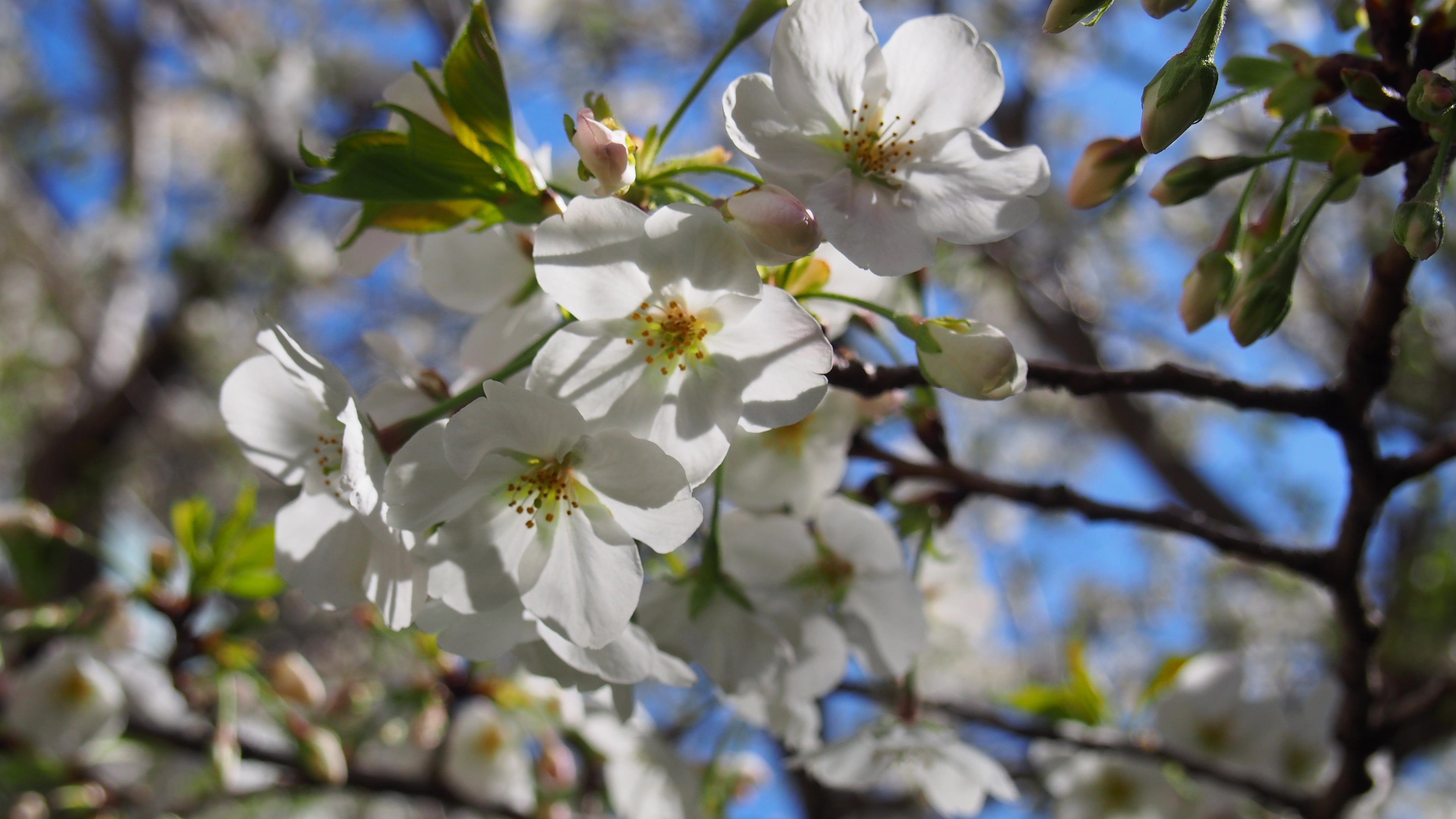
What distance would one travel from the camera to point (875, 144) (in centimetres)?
82

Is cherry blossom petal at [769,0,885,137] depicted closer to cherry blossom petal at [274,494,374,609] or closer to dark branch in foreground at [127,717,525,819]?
cherry blossom petal at [274,494,374,609]

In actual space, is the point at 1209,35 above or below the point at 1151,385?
above

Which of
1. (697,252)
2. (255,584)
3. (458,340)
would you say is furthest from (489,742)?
(458,340)

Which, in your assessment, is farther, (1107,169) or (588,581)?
(1107,169)

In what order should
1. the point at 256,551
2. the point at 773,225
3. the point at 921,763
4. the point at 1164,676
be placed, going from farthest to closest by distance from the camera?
the point at 1164,676
the point at 256,551
the point at 921,763
the point at 773,225

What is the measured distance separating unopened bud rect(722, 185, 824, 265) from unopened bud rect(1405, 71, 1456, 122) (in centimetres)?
47

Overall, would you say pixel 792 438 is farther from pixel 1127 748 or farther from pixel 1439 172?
pixel 1127 748

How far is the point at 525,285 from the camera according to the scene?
3.10 feet

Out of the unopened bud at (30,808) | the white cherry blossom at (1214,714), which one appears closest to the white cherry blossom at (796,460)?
the white cherry blossom at (1214,714)

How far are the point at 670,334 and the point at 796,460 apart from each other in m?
0.27

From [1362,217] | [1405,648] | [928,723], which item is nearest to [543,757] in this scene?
[928,723]

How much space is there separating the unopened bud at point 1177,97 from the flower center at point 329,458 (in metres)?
0.75

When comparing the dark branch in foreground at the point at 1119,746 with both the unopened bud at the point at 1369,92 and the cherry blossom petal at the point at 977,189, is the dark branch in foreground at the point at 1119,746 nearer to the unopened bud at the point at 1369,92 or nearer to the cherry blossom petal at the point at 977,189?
the cherry blossom petal at the point at 977,189

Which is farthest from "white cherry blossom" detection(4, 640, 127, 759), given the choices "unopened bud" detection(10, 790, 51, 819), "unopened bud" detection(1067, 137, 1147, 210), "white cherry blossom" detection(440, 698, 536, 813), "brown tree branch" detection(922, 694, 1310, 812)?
"unopened bud" detection(1067, 137, 1147, 210)
